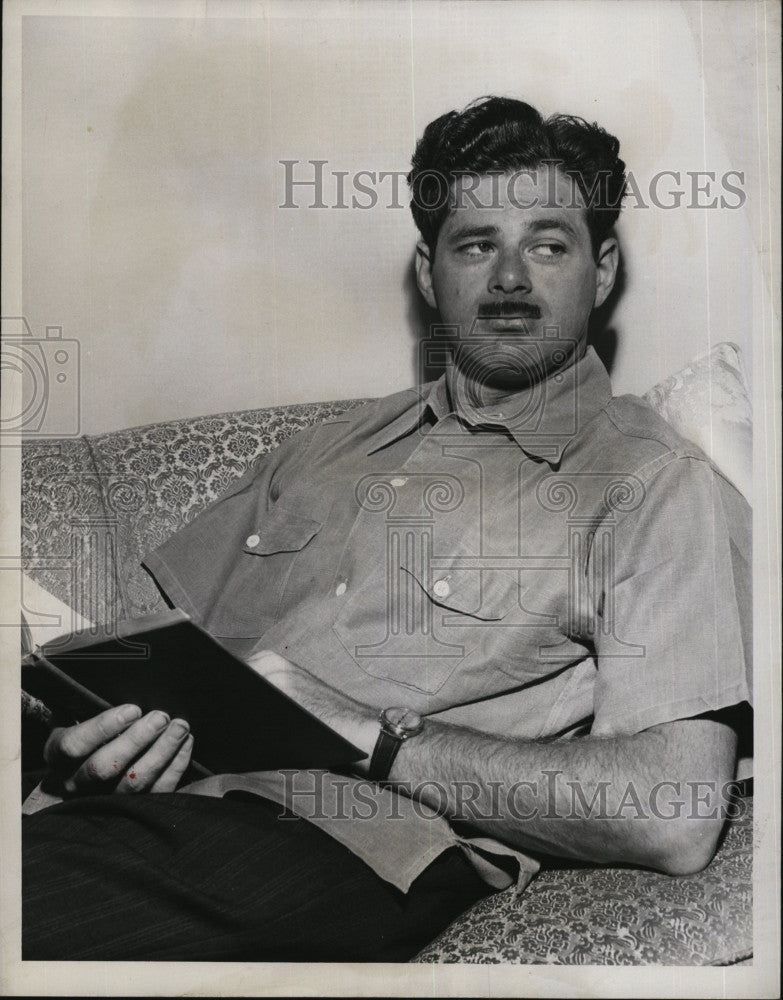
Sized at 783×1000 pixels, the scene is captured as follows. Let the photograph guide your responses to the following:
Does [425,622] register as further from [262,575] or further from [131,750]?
[131,750]

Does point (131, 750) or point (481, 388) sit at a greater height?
point (481, 388)

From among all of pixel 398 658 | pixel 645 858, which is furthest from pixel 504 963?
pixel 398 658

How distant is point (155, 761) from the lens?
1924mm

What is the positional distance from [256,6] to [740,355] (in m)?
1.08

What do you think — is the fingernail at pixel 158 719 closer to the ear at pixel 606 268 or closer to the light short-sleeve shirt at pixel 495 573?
the light short-sleeve shirt at pixel 495 573

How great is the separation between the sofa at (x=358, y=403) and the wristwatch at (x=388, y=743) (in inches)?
10.7

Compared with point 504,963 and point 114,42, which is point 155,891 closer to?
point 504,963

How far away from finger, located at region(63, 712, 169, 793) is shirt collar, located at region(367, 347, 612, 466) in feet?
2.45

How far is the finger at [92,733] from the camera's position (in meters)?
1.93

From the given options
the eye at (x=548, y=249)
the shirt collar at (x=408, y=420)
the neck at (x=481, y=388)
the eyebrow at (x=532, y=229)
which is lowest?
the shirt collar at (x=408, y=420)

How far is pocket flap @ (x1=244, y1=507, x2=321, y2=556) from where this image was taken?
207 cm

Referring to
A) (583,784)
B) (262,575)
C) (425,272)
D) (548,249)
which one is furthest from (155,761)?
(548,249)

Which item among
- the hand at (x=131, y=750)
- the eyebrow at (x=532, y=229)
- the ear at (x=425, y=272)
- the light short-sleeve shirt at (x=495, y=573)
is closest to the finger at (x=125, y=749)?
the hand at (x=131, y=750)

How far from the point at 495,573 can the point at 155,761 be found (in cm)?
65
